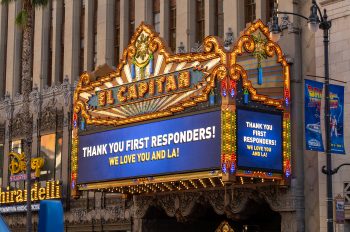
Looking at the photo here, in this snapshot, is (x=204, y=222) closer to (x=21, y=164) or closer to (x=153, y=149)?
(x=153, y=149)

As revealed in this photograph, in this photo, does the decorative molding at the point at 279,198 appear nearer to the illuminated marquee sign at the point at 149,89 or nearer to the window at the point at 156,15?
the illuminated marquee sign at the point at 149,89

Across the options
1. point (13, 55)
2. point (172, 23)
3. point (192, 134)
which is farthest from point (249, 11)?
point (13, 55)

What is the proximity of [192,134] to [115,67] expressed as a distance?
13.2 m

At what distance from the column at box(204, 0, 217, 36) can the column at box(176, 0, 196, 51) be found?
1.03 m

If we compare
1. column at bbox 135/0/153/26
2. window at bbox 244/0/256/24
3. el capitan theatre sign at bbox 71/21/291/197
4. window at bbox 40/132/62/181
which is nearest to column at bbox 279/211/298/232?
el capitan theatre sign at bbox 71/21/291/197

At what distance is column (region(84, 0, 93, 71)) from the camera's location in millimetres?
44909

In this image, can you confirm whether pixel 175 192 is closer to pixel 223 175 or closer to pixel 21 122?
pixel 223 175

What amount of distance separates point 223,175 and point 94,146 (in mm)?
9525

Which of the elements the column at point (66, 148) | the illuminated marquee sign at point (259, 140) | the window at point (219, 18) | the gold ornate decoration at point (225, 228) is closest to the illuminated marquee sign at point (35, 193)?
the column at point (66, 148)

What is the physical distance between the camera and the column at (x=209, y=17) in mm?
37062

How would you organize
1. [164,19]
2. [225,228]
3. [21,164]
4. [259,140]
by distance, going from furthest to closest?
1. [21,164]
2. [164,19]
3. [225,228]
4. [259,140]

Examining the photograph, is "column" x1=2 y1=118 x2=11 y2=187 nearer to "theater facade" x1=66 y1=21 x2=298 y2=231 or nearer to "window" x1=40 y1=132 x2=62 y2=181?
"window" x1=40 y1=132 x2=62 y2=181

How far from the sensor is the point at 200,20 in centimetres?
3844

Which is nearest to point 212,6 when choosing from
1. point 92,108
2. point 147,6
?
point 147,6
